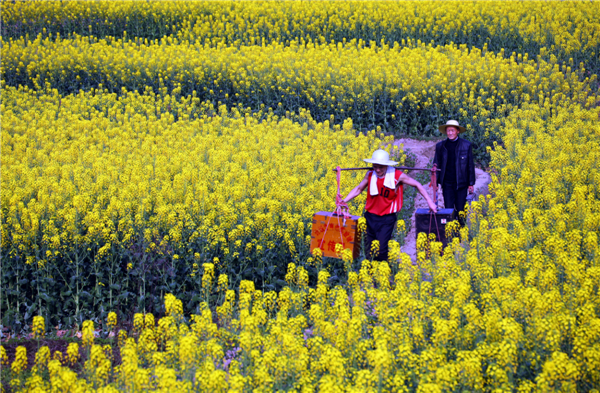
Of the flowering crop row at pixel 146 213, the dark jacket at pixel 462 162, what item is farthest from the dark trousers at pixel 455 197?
the flowering crop row at pixel 146 213

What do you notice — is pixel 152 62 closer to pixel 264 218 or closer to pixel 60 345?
pixel 264 218

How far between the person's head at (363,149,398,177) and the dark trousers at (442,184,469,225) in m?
2.33

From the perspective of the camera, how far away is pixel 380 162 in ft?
27.6

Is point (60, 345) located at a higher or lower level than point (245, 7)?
lower

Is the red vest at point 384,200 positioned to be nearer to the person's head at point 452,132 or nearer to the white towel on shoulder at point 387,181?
the white towel on shoulder at point 387,181

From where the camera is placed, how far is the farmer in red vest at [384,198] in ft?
28.5

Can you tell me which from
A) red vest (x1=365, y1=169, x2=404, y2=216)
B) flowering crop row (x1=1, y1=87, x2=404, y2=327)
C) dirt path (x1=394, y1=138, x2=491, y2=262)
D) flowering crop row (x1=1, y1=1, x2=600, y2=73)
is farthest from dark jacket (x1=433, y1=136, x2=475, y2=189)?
flowering crop row (x1=1, y1=1, x2=600, y2=73)

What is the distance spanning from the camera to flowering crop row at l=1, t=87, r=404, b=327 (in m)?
8.63

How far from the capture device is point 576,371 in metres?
5.00

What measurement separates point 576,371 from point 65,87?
20406mm

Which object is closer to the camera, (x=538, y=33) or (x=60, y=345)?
(x=60, y=345)

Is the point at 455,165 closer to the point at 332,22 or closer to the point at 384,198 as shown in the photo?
the point at 384,198

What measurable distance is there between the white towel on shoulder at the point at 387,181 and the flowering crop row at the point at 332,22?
15.0 m

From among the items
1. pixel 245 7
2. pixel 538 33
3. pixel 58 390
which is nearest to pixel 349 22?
pixel 245 7
